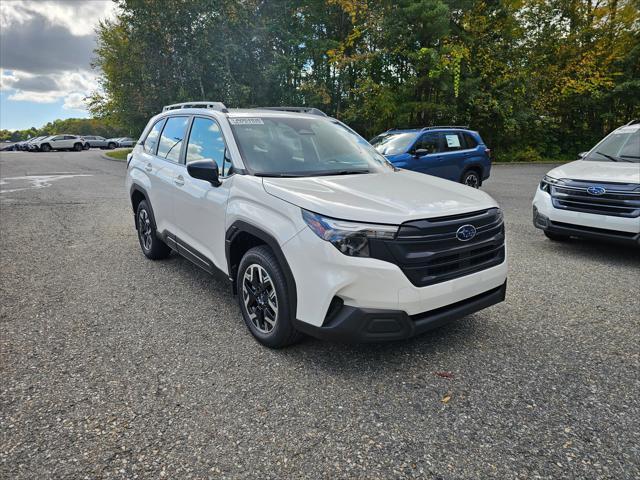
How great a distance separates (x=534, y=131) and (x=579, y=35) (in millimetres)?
5466

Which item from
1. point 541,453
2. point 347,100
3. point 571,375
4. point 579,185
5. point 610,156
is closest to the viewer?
point 541,453

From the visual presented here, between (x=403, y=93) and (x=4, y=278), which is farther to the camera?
(x=403, y=93)

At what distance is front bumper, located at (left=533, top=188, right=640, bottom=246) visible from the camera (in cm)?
509

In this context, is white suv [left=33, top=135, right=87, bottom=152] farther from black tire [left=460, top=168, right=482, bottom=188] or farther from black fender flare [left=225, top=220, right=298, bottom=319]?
black fender flare [left=225, top=220, right=298, bottom=319]

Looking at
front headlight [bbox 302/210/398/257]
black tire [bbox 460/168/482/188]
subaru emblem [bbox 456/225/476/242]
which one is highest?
front headlight [bbox 302/210/398/257]

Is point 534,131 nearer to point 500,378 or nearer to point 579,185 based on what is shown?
point 579,185

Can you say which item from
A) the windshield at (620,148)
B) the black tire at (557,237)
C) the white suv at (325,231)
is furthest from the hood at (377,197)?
the windshield at (620,148)

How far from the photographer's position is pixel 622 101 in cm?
2502

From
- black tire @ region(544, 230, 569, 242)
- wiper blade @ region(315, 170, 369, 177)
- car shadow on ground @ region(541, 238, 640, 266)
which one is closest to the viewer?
wiper blade @ region(315, 170, 369, 177)

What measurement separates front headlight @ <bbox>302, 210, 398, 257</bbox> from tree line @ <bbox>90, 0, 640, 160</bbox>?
18.4 meters

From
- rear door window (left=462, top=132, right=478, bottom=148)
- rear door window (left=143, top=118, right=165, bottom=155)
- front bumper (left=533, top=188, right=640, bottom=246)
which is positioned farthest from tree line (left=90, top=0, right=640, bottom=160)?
rear door window (left=143, top=118, right=165, bottom=155)

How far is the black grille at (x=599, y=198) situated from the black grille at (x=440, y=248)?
3050 mm

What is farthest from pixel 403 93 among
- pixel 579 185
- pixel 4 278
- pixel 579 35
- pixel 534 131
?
pixel 4 278

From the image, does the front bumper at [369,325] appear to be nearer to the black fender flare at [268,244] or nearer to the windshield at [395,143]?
the black fender flare at [268,244]
